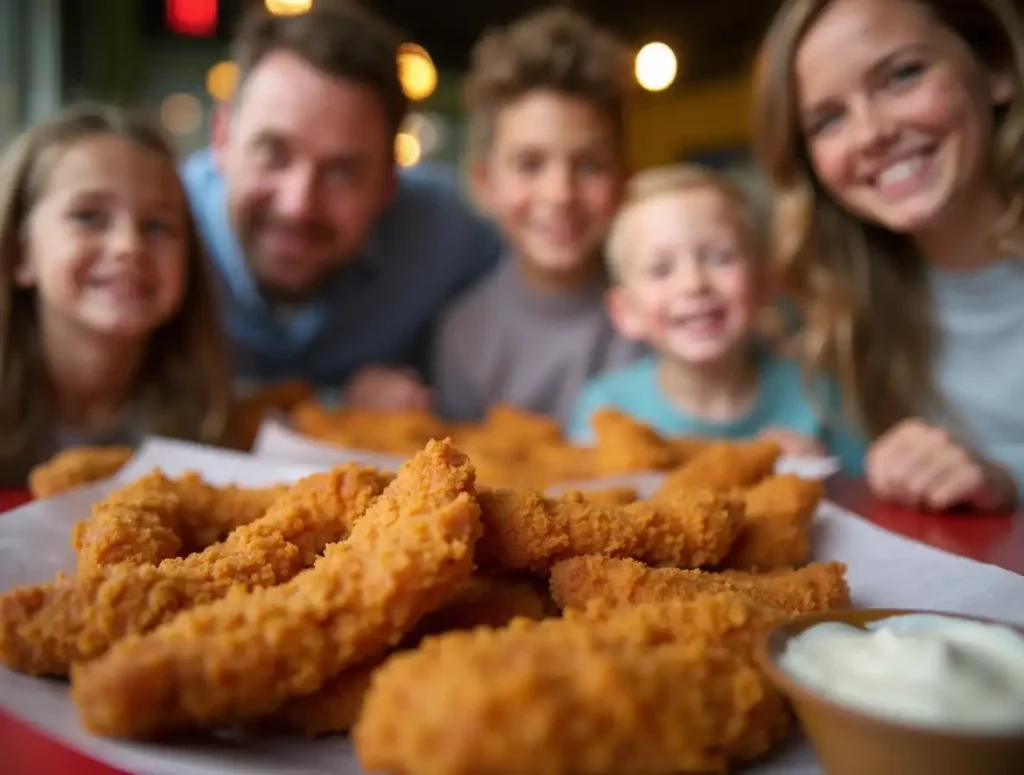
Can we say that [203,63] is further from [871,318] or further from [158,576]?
[158,576]

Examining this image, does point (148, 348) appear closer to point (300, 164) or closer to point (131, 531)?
point (300, 164)

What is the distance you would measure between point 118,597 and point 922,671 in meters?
0.55

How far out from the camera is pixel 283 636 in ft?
1.92

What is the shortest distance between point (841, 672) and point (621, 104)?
1.89 meters

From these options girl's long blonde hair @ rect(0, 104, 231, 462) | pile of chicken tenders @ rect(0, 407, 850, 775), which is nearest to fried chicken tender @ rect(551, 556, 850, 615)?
pile of chicken tenders @ rect(0, 407, 850, 775)

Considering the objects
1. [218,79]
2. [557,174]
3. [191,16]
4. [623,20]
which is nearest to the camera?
[557,174]

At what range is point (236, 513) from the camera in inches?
37.3

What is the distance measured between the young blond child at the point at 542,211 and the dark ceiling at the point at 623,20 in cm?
346

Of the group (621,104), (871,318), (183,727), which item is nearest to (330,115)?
(621,104)

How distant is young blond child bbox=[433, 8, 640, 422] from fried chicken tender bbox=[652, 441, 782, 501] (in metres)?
1.00

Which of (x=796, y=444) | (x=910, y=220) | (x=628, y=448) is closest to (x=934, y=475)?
(x=796, y=444)

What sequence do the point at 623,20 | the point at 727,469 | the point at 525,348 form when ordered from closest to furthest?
the point at 727,469 → the point at 525,348 → the point at 623,20

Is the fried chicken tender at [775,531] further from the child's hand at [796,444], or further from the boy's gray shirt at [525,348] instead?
the boy's gray shirt at [525,348]

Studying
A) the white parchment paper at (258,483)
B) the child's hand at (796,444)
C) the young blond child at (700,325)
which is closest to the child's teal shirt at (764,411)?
the young blond child at (700,325)
